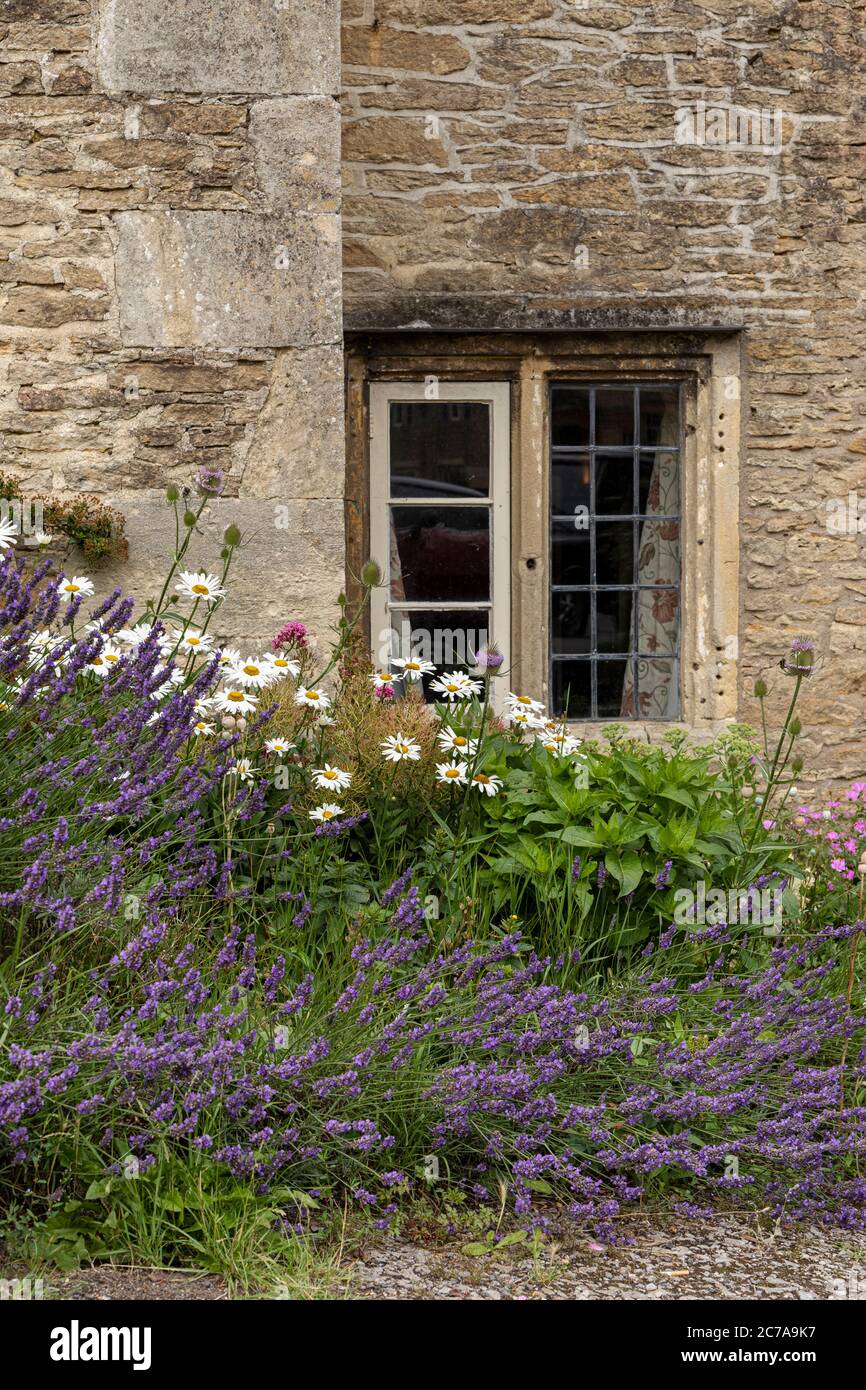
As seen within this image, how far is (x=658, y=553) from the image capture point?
6.69 meters

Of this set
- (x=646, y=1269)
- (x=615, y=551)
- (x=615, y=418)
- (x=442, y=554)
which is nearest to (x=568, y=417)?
(x=615, y=418)

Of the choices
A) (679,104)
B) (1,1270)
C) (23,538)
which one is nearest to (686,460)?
(679,104)

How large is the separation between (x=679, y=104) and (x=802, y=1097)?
5.07 meters

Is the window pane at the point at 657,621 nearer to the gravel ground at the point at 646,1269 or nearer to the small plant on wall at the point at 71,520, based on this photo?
the small plant on wall at the point at 71,520

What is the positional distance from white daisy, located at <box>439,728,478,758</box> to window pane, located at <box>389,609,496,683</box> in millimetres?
2538

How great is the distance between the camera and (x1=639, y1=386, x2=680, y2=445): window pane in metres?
Answer: 6.62

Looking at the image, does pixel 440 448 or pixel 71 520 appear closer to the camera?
pixel 71 520

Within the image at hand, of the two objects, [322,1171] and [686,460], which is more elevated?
[686,460]

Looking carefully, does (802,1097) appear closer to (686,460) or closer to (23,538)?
(23,538)

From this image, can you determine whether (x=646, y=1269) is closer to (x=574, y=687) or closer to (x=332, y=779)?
(x=332, y=779)

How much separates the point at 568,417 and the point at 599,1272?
15.4 feet

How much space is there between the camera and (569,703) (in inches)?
261

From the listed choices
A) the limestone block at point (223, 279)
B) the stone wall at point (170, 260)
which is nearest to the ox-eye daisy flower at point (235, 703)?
the stone wall at point (170, 260)

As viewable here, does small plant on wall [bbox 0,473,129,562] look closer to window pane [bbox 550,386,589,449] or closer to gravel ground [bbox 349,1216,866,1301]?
window pane [bbox 550,386,589,449]
